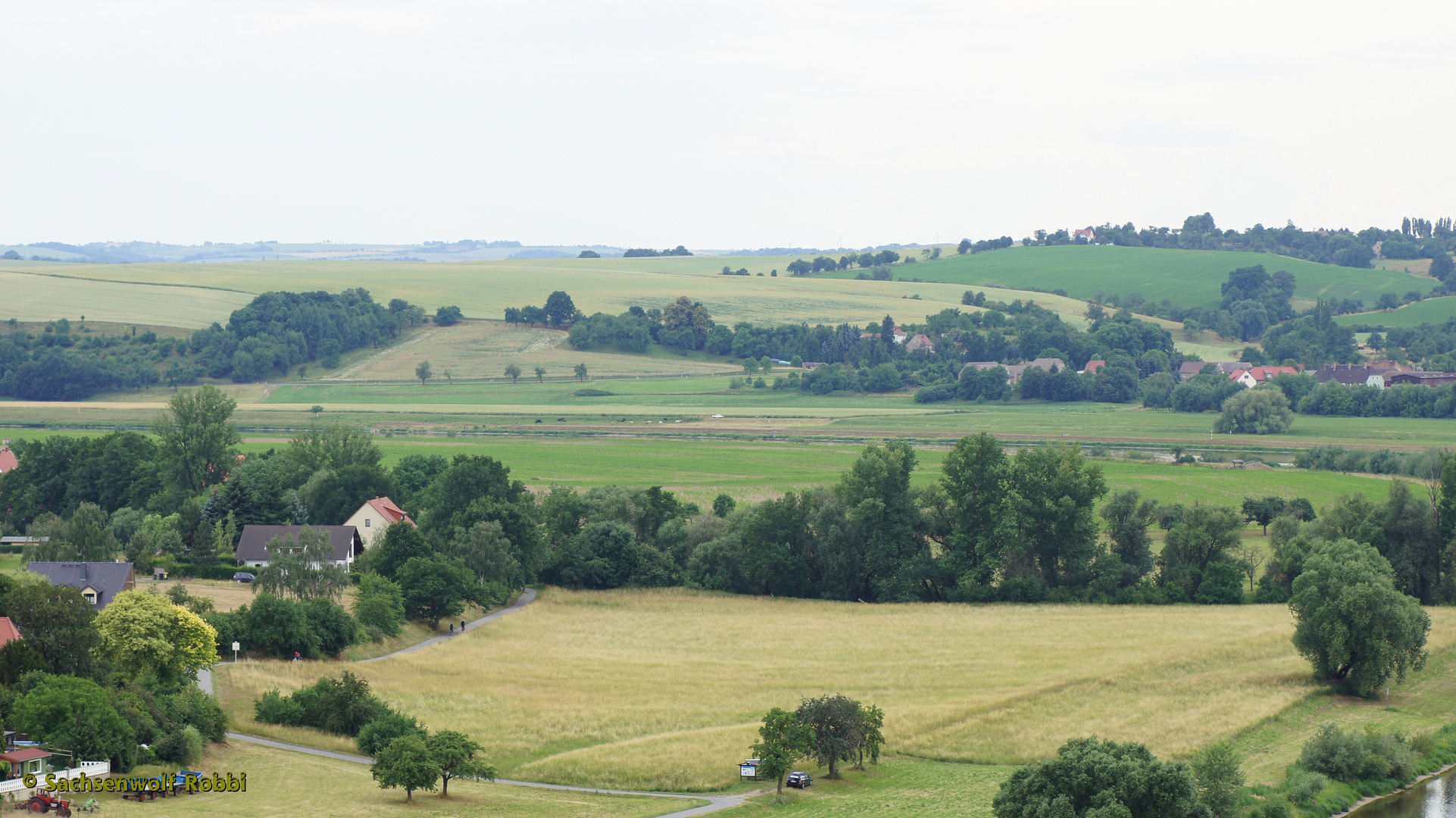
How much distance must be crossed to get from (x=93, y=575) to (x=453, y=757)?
30.7m

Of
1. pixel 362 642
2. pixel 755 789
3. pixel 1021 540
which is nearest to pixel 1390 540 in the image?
pixel 1021 540

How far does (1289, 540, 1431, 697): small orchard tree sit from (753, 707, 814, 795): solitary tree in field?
22524mm

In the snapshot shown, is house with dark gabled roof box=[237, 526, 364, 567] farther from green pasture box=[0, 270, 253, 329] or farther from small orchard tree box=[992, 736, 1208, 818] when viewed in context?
green pasture box=[0, 270, 253, 329]

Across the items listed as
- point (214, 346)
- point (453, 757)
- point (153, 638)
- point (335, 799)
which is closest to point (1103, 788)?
point (453, 757)

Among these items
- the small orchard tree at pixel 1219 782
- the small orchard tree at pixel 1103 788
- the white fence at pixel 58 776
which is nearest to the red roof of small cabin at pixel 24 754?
the white fence at pixel 58 776

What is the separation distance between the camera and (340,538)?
71375 mm

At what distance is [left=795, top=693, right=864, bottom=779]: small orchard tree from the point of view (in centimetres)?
3850

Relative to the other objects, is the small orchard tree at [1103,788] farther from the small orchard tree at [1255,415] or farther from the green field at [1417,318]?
the green field at [1417,318]

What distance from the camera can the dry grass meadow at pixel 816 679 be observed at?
41312 millimetres

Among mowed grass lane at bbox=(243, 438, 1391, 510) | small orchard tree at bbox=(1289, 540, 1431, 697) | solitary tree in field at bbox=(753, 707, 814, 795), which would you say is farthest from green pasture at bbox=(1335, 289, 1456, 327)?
solitary tree in field at bbox=(753, 707, 814, 795)

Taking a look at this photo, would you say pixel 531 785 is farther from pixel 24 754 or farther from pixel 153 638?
pixel 153 638

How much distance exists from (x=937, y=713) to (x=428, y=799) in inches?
702

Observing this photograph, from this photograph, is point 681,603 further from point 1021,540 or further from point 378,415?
point 378,415

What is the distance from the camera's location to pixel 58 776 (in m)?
31.5
